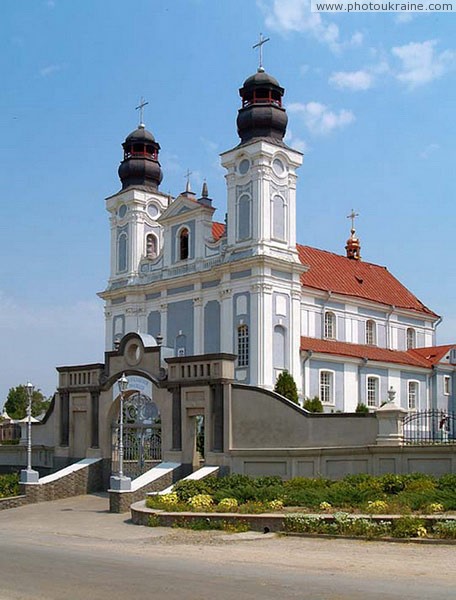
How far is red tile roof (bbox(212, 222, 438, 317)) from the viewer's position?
55.1 meters

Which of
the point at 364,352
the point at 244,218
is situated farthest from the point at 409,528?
the point at 364,352

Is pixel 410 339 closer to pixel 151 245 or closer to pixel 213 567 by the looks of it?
pixel 151 245

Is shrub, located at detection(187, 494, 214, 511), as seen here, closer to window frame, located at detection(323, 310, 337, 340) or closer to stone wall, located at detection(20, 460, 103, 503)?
stone wall, located at detection(20, 460, 103, 503)

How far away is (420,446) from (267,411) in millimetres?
5018

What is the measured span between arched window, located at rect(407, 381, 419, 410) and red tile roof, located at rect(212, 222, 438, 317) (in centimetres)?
588

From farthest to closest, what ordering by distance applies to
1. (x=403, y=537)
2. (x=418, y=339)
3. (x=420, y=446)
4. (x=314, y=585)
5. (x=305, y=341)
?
(x=418, y=339), (x=305, y=341), (x=420, y=446), (x=403, y=537), (x=314, y=585)

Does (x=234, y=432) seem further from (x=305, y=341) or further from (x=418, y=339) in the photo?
(x=418, y=339)

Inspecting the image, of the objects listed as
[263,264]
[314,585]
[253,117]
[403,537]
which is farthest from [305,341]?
[314,585]

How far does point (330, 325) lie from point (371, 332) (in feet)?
16.3

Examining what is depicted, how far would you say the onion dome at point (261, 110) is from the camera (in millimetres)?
47938

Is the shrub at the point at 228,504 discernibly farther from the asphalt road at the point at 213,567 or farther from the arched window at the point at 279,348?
the arched window at the point at 279,348

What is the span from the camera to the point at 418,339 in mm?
63031

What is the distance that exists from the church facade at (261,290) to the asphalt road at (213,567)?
90.7 feet

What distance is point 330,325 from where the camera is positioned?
54781mm
